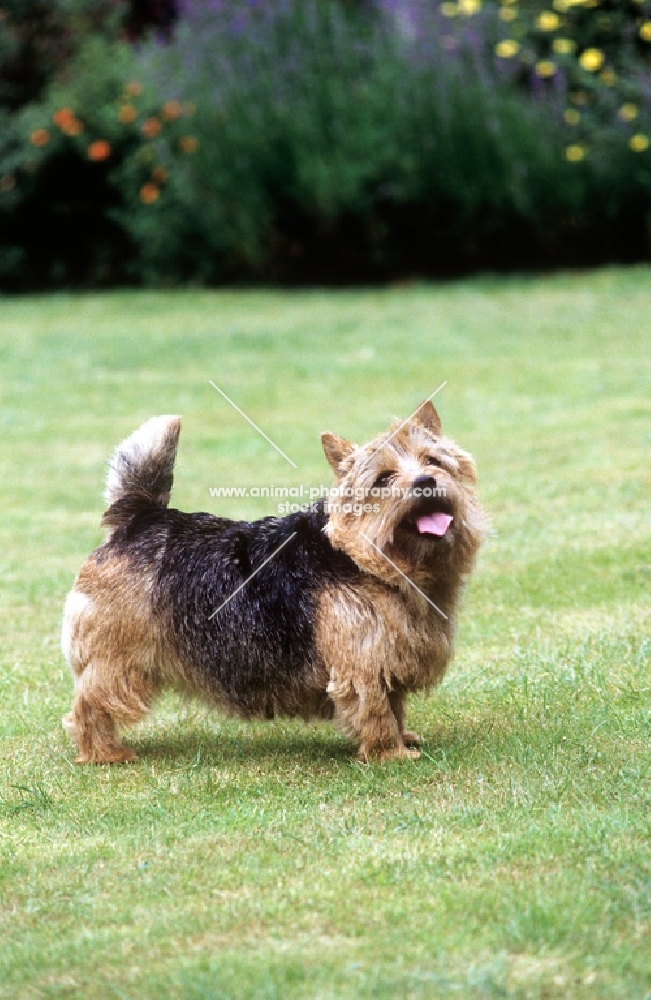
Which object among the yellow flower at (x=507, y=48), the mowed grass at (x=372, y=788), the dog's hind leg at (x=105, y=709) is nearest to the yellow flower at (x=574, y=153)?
the yellow flower at (x=507, y=48)

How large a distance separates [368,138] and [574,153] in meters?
2.00

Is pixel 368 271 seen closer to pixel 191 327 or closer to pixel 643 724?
pixel 191 327

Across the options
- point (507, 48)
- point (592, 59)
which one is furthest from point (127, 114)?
point (592, 59)

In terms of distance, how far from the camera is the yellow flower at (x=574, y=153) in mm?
14227

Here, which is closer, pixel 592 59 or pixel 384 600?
pixel 384 600

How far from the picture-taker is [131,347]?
13.1 m

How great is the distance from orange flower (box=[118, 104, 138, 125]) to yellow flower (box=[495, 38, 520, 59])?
3856mm

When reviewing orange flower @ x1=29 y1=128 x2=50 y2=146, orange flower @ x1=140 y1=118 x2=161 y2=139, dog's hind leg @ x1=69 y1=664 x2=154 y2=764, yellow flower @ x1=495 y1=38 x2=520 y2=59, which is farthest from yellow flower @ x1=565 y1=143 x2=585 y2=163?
dog's hind leg @ x1=69 y1=664 x2=154 y2=764

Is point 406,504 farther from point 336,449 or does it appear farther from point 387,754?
point 387,754

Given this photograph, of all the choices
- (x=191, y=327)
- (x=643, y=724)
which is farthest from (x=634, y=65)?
(x=643, y=724)

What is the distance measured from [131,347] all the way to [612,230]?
5.30 m

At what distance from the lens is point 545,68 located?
48.2ft

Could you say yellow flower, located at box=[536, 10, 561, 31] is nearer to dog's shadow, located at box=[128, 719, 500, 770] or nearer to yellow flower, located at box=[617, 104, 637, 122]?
yellow flower, located at box=[617, 104, 637, 122]

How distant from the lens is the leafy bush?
47.4ft
